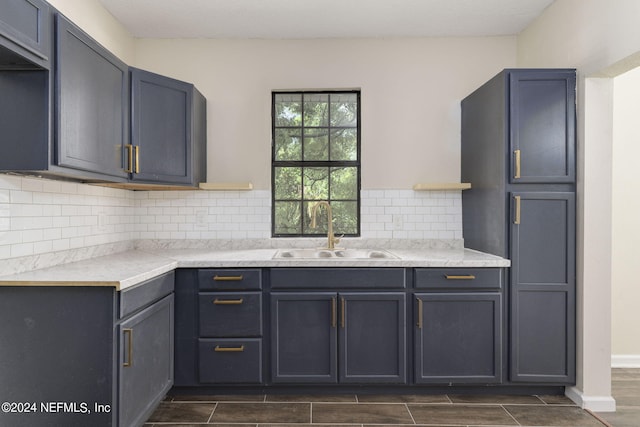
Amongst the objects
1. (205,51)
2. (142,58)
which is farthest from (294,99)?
(142,58)

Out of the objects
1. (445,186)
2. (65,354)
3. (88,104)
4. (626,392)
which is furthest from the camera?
(445,186)

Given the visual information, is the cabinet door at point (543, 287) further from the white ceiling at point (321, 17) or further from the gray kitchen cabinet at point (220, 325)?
the gray kitchen cabinet at point (220, 325)

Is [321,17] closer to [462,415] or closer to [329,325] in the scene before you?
[329,325]

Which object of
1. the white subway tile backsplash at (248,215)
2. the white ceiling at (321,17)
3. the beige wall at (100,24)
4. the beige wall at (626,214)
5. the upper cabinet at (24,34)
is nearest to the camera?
the upper cabinet at (24,34)

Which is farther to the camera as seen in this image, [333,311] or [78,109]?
[333,311]

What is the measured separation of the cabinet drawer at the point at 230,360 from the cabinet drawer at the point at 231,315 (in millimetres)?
53

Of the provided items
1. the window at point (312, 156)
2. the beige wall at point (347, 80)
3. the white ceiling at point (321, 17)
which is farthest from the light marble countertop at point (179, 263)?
the white ceiling at point (321, 17)

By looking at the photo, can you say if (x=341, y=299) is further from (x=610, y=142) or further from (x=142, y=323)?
(x=610, y=142)

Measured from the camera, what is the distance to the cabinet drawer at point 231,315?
8.97 feet

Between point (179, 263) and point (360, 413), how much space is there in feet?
4.82

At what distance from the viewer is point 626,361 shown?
3.32 metres

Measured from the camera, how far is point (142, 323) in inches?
87.8

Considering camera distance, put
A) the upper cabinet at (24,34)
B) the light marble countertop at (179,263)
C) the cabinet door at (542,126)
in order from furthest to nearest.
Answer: the cabinet door at (542,126), the light marble countertop at (179,263), the upper cabinet at (24,34)

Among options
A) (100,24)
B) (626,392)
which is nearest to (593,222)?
(626,392)
